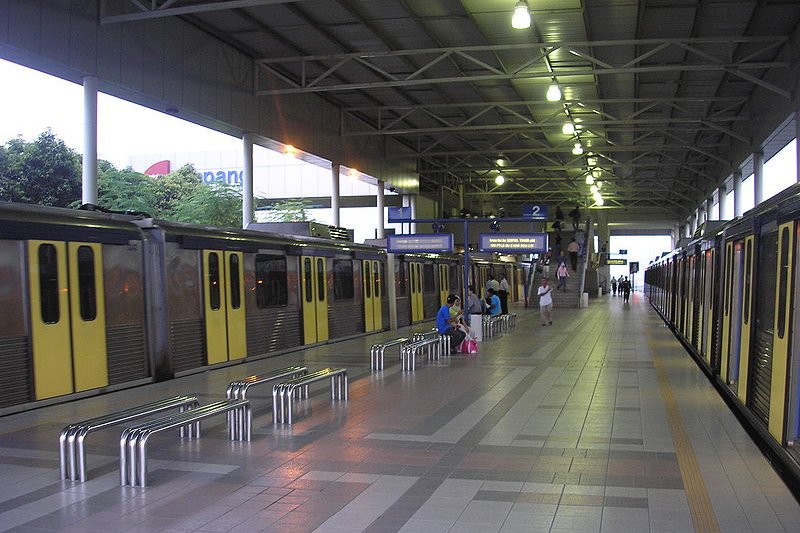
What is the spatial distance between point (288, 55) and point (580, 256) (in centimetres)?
2360

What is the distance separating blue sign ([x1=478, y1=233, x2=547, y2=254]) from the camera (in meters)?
21.7

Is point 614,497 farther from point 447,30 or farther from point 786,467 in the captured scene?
point 447,30

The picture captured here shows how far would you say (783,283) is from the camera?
23.7 ft

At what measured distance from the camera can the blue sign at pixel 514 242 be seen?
21.7 meters

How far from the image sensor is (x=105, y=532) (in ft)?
18.0

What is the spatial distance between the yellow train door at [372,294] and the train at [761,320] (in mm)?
10452

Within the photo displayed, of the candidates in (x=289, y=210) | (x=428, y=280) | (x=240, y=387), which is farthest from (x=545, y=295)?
(x=289, y=210)

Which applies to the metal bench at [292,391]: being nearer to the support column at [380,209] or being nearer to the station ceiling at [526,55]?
the station ceiling at [526,55]

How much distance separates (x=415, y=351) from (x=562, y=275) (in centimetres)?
2500

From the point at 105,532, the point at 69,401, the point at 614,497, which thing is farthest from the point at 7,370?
the point at 614,497

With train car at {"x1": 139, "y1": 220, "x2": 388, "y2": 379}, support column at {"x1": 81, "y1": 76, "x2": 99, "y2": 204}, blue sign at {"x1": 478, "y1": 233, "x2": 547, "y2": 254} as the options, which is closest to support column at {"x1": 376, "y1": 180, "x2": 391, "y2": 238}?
train car at {"x1": 139, "y1": 220, "x2": 388, "y2": 379}

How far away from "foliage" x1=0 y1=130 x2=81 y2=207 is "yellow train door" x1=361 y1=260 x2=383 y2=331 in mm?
15915

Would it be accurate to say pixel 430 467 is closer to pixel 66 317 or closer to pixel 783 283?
pixel 783 283

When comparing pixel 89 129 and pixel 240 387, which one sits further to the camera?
pixel 89 129
